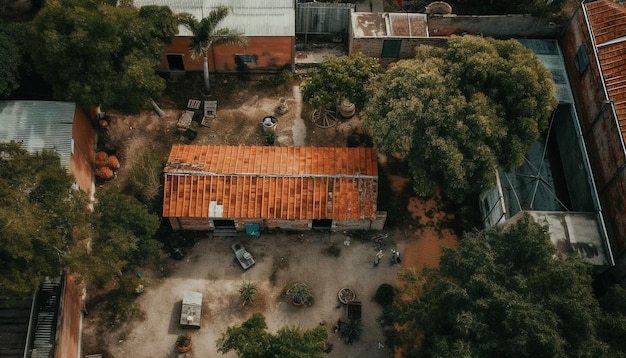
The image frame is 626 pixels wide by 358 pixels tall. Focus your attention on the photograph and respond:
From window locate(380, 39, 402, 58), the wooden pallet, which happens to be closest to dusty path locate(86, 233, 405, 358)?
the wooden pallet

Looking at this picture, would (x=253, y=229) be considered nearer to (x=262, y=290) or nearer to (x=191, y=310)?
(x=262, y=290)

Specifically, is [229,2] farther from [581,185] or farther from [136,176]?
[581,185]

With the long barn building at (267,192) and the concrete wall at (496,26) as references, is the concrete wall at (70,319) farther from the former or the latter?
the concrete wall at (496,26)

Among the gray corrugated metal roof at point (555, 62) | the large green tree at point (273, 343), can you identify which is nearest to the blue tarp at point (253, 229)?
the large green tree at point (273, 343)

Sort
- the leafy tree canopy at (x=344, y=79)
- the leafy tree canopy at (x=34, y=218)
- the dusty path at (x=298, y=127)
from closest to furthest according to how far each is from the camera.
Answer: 1. the leafy tree canopy at (x=34, y=218)
2. the leafy tree canopy at (x=344, y=79)
3. the dusty path at (x=298, y=127)

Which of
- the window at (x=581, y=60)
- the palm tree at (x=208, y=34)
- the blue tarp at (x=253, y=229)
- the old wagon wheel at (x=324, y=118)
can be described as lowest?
the blue tarp at (x=253, y=229)

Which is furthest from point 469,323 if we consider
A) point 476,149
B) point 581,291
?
point 476,149
